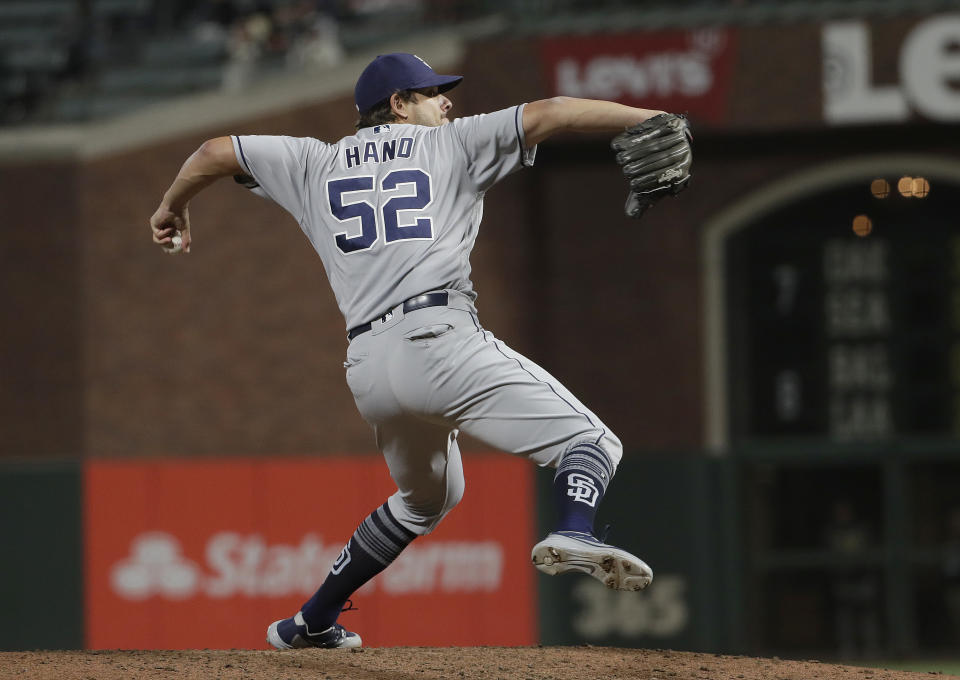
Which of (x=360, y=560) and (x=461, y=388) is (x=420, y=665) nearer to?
(x=360, y=560)

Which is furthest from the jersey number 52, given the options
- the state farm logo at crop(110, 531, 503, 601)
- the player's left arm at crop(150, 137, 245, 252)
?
the state farm logo at crop(110, 531, 503, 601)

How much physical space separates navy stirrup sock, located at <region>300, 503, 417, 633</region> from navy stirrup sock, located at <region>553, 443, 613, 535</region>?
2.91 feet

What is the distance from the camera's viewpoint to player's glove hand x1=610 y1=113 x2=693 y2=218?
4.29m

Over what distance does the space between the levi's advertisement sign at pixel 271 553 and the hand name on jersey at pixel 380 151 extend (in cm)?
700

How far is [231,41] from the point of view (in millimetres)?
13383

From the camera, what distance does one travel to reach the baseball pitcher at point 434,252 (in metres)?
4.29

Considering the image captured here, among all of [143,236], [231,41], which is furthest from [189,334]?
[231,41]

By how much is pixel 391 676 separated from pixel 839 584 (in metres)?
7.92

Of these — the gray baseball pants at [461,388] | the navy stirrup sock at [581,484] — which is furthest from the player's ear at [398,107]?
the navy stirrup sock at [581,484]

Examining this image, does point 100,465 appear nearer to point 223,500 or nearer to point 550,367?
point 223,500

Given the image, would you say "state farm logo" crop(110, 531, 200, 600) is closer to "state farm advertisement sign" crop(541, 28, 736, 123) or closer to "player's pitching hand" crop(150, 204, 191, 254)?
"state farm advertisement sign" crop(541, 28, 736, 123)

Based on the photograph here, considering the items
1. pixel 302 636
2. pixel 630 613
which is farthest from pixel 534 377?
pixel 630 613

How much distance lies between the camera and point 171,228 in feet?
16.1

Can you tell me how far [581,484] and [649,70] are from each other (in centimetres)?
793
